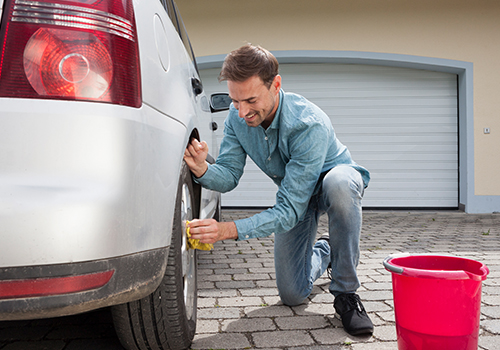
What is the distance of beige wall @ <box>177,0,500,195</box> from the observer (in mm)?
7770

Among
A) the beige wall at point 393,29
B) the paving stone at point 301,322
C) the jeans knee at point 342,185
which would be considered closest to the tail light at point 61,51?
the jeans knee at point 342,185

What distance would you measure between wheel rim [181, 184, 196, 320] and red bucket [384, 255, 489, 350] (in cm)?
81

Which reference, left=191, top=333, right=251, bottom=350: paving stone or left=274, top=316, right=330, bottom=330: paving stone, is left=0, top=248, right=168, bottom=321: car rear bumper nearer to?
left=191, top=333, right=251, bottom=350: paving stone

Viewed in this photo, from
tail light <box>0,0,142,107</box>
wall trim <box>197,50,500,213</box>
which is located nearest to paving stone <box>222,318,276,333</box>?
tail light <box>0,0,142,107</box>

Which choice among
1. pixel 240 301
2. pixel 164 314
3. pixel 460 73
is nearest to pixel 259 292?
pixel 240 301

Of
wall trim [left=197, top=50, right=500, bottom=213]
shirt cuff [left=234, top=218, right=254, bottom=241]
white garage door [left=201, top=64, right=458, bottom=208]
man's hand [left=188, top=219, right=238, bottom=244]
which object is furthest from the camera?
white garage door [left=201, top=64, right=458, bottom=208]

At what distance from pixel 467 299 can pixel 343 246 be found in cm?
72

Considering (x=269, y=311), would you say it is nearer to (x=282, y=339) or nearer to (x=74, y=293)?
(x=282, y=339)

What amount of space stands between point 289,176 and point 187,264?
623mm

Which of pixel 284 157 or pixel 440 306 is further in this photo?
pixel 284 157

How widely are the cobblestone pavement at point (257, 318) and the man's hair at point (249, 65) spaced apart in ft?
3.79

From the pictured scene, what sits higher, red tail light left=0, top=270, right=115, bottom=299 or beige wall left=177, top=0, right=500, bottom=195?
beige wall left=177, top=0, right=500, bottom=195

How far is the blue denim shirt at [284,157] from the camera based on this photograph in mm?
2033

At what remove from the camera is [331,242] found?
226 centimetres
